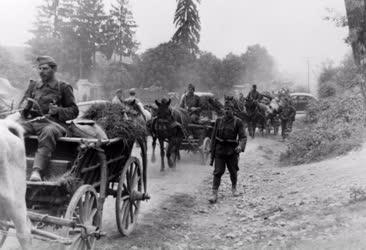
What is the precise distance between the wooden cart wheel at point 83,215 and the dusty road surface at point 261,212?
79cm

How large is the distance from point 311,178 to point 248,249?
451cm

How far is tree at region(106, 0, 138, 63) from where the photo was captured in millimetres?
34875

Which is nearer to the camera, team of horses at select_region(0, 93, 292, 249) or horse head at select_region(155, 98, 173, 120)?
team of horses at select_region(0, 93, 292, 249)

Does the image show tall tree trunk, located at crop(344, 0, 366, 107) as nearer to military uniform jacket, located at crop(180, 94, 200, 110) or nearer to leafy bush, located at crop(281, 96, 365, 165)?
leafy bush, located at crop(281, 96, 365, 165)

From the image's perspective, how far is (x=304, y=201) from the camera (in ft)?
29.0

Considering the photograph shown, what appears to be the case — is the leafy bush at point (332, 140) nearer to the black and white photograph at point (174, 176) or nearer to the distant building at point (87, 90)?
the black and white photograph at point (174, 176)

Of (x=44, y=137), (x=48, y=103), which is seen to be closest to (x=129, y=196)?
(x=48, y=103)

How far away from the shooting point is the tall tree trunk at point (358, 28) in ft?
23.1

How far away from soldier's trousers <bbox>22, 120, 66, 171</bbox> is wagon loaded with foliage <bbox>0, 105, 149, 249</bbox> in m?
0.10

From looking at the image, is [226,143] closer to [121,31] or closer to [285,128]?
[285,128]

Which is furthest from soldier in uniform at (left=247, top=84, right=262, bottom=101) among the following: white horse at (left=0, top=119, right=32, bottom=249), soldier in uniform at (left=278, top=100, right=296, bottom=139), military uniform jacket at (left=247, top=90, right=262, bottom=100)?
white horse at (left=0, top=119, right=32, bottom=249)

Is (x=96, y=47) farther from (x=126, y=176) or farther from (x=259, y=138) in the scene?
(x=126, y=176)

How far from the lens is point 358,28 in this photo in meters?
7.10

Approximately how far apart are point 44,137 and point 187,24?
2.53 metres
